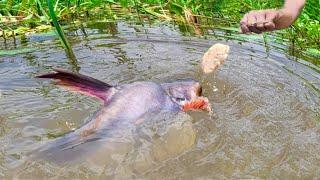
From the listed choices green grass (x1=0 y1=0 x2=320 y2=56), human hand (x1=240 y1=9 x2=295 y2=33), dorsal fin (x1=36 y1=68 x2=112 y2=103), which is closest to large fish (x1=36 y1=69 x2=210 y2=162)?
dorsal fin (x1=36 y1=68 x2=112 y2=103)

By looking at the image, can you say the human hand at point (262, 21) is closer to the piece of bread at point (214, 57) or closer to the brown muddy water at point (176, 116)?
the brown muddy water at point (176, 116)

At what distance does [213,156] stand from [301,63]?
152 cm

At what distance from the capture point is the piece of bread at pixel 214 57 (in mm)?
3221

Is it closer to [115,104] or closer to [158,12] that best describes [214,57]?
[115,104]

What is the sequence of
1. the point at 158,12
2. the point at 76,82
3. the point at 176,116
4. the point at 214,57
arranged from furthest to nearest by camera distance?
1. the point at 158,12
2. the point at 214,57
3. the point at 176,116
4. the point at 76,82

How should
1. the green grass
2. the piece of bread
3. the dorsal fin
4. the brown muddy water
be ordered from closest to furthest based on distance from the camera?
1. the brown muddy water
2. the dorsal fin
3. the piece of bread
4. the green grass

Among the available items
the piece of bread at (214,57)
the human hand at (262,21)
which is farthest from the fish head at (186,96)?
the human hand at (262,21)

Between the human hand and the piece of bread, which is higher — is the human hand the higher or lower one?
the higher one

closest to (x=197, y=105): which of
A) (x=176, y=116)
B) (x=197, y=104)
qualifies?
(x=197, y=104)

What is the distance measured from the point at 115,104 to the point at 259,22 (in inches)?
29.8

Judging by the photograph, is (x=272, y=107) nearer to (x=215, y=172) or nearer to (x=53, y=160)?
(x=215, y=172)

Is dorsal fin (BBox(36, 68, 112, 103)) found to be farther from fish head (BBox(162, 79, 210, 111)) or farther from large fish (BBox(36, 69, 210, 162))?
fish head (BBox(162, 79, 210, 111))

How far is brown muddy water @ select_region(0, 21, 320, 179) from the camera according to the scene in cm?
234

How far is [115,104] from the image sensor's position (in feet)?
8.54
